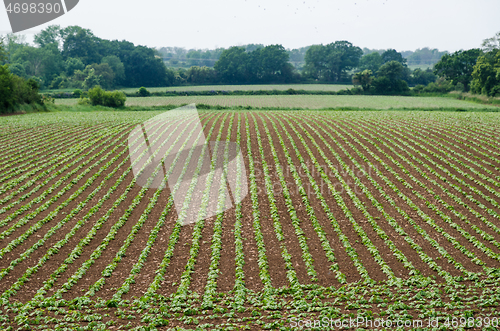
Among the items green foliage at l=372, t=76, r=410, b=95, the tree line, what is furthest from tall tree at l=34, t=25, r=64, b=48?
green foliage at l=372, t=76, r=410, b=95

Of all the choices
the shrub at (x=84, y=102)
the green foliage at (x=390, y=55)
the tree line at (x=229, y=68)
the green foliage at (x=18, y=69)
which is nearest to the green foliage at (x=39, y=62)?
the tree line at (x=229, y=68)

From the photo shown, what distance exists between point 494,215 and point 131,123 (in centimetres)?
3211

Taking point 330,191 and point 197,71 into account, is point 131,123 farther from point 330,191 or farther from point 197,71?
point 197,71

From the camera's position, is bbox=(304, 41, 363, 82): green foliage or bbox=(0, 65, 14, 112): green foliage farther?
bbox=(304, 41, 363, 82): green foliage

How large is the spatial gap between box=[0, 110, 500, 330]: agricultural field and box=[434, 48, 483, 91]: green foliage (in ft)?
193

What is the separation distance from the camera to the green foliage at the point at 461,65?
75.1 metres

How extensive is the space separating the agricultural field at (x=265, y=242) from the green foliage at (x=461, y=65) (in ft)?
193

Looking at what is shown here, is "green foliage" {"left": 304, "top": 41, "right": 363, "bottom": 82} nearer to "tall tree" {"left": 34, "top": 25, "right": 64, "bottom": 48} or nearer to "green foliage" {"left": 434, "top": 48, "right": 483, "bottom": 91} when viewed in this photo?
"green foliage" {"left": 434, "top": 48, "right": 483, "bottom": 91}

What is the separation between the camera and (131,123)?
3688 centimetres

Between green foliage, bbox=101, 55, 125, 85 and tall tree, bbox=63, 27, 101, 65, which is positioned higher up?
tall tree, bbox=63, 27, 101, 65

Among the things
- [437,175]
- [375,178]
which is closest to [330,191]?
[375,178]

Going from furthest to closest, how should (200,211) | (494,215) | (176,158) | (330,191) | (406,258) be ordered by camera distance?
(176,158)
(330,191)
(200,211)
(494,215)
(406,258)

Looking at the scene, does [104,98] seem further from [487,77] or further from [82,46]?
[82,46]

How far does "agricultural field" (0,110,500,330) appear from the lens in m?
9.20
